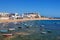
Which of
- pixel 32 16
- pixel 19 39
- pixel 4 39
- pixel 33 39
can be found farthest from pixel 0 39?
pixel 32 16

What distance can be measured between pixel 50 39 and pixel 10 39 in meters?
5.96

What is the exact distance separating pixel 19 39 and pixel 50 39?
4700 mm

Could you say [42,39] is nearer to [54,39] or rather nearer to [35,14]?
[54,39]

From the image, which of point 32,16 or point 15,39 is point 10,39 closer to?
point 15,39

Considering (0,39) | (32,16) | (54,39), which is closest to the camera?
(0,39)

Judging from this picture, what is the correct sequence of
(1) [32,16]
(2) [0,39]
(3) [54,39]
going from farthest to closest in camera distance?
(1) [32,16] < (3) [54,39] < (2) [0,39]

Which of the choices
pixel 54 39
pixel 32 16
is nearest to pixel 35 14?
pixel 32 16

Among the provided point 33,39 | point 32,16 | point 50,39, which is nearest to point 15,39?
point 33,39

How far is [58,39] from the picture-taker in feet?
89.5

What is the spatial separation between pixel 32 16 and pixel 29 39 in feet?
454

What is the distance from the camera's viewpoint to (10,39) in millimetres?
26562

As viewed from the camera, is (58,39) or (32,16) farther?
(32,16)

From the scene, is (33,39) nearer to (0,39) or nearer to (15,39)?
(15,39)

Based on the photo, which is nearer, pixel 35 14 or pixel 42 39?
pixel 42 39
